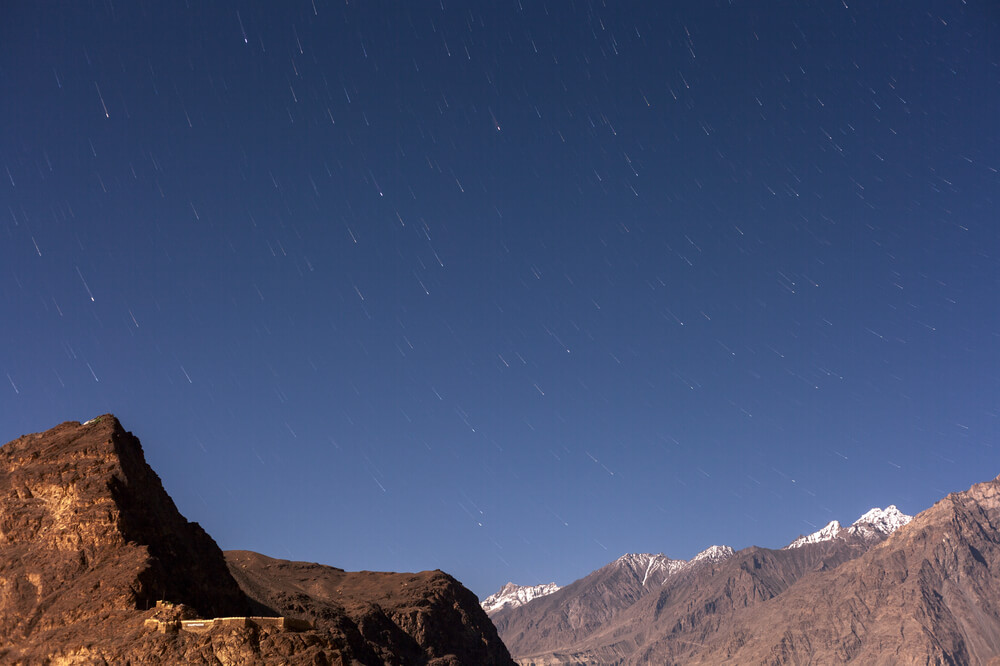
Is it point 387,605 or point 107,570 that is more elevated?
point 387,605

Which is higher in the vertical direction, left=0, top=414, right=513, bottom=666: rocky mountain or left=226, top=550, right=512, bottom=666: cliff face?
left=226, top=550, right=512, bottom=666: cliff face

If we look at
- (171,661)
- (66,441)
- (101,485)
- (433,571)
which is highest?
(433,571)

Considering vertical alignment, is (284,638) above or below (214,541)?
below

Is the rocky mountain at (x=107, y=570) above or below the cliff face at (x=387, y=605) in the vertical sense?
below

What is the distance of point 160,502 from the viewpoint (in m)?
59.8

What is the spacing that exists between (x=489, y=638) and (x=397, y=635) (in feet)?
106

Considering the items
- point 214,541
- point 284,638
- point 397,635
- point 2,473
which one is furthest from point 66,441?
point 397,635

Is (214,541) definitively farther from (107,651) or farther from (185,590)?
(107,651)

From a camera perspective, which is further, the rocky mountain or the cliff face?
the cliff face

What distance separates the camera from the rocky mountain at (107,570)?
3509 centimetres

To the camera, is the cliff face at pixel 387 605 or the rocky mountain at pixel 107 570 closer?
the rocky mountain at pixel 107 570

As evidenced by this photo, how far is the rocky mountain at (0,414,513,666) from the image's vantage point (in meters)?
35.1

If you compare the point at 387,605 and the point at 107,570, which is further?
the point at 387,605

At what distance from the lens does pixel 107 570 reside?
44.8 meters
